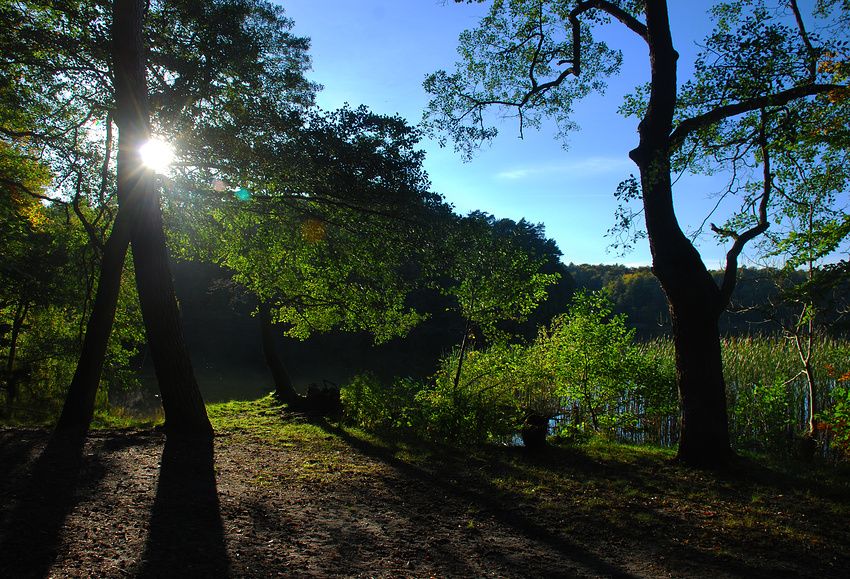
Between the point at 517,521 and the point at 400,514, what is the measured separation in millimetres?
999

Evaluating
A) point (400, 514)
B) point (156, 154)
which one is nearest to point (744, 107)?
point (400, 514)

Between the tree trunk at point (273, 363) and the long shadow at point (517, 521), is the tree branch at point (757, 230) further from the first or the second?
the tree trunk at point (273, 363)

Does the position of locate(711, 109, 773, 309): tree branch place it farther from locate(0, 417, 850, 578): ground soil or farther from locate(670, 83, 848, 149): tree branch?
locate(0, 417, 850, 578): ground soil

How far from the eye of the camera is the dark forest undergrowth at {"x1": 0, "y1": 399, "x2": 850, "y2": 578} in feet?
9.96

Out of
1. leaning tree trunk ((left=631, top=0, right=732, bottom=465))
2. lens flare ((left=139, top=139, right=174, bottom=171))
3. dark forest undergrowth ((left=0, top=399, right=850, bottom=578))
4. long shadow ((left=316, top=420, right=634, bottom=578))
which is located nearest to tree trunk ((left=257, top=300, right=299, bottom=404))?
lens flare ((left=139, top=139, right=174, bottom=171))

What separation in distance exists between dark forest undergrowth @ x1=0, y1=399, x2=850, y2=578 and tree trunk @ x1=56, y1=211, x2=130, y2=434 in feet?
2.44

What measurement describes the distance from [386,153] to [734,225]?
5.11m

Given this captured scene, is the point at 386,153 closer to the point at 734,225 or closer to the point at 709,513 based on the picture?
the point at 734,225

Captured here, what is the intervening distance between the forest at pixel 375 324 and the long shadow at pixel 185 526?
29 millimetres

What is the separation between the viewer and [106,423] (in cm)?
795

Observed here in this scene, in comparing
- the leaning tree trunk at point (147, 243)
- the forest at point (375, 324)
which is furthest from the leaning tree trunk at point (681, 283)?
the leaning tree trunk at point (147, 243)

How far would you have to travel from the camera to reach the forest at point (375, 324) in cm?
351

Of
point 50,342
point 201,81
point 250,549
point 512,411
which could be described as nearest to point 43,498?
point 250,549

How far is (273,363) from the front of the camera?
13.9 meters
